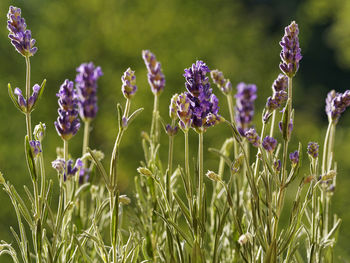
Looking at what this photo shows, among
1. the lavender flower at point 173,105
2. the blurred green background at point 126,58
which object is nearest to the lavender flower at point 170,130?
the lavender flower at point 173,105

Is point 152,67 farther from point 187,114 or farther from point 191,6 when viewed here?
point 191,6

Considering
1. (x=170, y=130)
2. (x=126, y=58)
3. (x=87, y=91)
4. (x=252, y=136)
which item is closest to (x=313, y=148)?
(x=252, y=136)

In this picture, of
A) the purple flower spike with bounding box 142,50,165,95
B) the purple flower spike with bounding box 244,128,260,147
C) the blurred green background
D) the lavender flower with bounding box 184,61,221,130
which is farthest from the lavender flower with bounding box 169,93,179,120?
the blurred green background

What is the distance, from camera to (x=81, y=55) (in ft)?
24.8

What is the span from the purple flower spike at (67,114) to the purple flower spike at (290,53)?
0.38 m

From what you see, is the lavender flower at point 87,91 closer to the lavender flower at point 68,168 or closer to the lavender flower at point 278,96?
the lavender flower at point 68,168

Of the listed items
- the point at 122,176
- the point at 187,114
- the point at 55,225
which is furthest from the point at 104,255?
the point at 122,176

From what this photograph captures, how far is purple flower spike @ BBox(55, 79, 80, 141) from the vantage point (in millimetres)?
934

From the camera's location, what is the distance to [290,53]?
0.84 m

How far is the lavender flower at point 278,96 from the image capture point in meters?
0.87

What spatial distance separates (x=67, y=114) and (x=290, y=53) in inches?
16.1

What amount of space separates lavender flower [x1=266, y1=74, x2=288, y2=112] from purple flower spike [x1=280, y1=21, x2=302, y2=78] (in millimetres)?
42

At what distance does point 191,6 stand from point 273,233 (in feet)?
24.9

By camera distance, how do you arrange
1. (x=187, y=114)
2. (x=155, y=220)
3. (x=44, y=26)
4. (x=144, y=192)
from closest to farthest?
(x=187, y=114)
(x=155, y=220)
(x=144, y=192)
(x=44, y=26)
